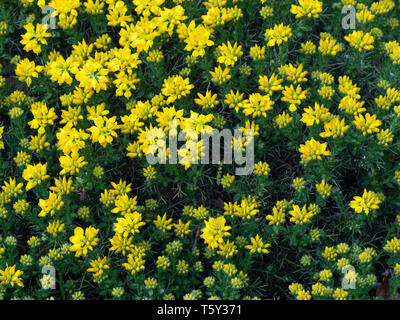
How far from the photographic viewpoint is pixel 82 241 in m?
3.62

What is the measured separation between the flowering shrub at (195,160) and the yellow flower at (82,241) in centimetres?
1

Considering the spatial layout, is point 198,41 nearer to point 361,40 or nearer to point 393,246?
point 361,40

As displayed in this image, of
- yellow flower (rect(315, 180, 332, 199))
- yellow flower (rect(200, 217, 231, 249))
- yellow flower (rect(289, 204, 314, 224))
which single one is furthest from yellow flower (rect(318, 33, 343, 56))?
yellow flower (rect(200, 217, 231, 249))

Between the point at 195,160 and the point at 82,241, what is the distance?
103 cm

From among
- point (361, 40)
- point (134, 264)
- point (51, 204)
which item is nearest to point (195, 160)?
point (134, 264)

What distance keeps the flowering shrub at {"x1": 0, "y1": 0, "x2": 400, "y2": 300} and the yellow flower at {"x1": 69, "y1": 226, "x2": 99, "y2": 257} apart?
0.03 ft

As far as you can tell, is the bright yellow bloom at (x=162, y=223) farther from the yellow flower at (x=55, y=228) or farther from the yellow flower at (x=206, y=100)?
the yellow flower at (x=206, y=100)

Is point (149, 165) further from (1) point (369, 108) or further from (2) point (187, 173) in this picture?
(1) point (369, 108)

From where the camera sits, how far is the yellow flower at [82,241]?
359 cm

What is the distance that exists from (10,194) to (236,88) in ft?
6.76

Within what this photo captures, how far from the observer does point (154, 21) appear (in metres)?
4.19

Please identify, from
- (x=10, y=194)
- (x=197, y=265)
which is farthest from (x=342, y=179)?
(x=10, y=194)

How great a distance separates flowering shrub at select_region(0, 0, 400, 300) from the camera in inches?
148

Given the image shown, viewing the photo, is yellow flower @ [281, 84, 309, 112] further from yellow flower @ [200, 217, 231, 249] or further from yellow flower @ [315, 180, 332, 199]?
yellow flower @ [200, 217, 231, 249]
